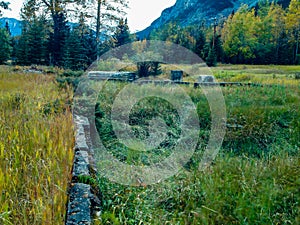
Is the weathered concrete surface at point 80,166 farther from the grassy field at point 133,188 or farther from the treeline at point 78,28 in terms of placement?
the treeline at point 78,28

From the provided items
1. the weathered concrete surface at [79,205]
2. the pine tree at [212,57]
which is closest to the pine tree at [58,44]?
the pine tree at [212,57]

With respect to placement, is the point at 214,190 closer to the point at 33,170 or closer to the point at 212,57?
the point at 33,170

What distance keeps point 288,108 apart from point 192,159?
11.3 ft

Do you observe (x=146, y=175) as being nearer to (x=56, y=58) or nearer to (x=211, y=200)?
(x=211, y=200)

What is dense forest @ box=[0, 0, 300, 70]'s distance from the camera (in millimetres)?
15273

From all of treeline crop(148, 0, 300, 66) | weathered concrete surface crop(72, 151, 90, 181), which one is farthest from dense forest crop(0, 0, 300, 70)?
weathered concrete surface crop(72, 151, 90, 181)

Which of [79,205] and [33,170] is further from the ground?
[33,170]

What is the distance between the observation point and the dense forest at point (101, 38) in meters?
15.3

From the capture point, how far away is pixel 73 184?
7.02ft

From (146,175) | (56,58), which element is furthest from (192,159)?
(56,58)

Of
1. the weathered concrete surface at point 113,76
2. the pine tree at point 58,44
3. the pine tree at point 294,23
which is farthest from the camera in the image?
the pine tree at point 294,23

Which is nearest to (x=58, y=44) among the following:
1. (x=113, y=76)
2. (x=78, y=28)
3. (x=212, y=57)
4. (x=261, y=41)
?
(x=78, y=28)

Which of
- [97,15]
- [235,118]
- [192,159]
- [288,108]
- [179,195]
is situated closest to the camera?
[179,195]

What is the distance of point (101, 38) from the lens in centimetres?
1552
